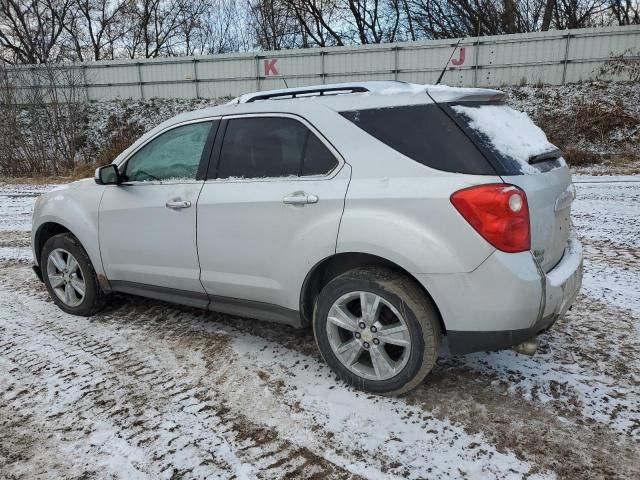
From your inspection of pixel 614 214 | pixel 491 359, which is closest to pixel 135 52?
pixel 614 214

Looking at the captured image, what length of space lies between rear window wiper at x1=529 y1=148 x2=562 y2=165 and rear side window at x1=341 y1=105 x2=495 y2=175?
36cm

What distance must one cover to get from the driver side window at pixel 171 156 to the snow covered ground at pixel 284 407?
1252 millimetres

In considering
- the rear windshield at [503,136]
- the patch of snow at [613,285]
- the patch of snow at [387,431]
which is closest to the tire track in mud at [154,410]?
the patch of snow at [387,431]

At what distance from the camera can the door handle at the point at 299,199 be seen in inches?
116

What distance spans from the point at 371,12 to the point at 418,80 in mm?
15397

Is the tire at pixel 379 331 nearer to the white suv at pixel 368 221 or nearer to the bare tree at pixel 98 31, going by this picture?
the white suv at pixel 368 221

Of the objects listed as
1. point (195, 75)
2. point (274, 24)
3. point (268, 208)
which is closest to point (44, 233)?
point (268, 208)

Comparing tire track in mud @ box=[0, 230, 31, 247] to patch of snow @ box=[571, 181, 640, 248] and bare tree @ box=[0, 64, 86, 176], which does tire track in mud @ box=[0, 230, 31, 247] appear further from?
bare tree @ box=[0, 64, 86, 176]

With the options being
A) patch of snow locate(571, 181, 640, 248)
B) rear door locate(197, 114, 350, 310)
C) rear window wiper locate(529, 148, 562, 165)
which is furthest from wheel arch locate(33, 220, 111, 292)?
A: patch of snow locate(571, 181, 640, 248)

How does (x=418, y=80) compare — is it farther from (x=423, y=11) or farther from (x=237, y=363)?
(x=237, y=363)

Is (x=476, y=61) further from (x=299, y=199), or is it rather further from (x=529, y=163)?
(x=299, y=199)

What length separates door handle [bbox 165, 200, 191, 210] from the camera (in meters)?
3.49

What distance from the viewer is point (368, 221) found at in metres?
2.74

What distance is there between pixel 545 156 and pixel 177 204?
95.7 inches
